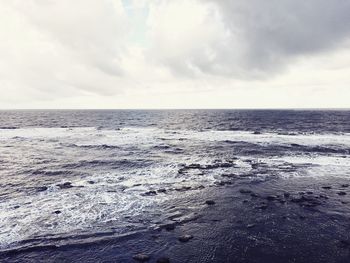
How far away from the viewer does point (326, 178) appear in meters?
32.1

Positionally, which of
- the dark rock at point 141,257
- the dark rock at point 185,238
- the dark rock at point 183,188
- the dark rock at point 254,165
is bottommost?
the dark rock at point 141,257

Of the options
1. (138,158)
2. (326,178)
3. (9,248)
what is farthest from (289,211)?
(138,158)

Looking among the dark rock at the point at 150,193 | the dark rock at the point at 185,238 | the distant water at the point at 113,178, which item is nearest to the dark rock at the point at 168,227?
the distant water at the point at 113,178

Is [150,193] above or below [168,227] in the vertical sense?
above

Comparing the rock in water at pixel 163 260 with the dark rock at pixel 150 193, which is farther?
the dark rock at pixel 150 193

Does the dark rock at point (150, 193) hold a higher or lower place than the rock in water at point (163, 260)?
higher

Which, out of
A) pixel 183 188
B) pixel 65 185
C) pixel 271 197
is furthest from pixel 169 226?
pixel 65 185

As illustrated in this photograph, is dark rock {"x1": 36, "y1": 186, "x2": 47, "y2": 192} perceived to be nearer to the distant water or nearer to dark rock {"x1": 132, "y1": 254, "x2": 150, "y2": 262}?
the distant water

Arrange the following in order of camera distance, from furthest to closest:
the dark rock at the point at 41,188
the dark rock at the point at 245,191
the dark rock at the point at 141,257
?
1. the dark rock at the point at 41,188
2. the dark rock at the point at 245,191
3. the dark rock at the point at 141,257

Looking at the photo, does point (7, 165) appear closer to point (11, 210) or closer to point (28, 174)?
point (28, 174)

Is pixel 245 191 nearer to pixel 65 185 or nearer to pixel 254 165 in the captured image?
pixel 254 165

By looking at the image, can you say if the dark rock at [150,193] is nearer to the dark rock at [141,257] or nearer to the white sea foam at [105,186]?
the white sea foam at [105,186]

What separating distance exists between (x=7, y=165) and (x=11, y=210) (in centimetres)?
1897

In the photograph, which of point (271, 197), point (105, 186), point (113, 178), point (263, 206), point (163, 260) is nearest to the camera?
point (163, 260)
